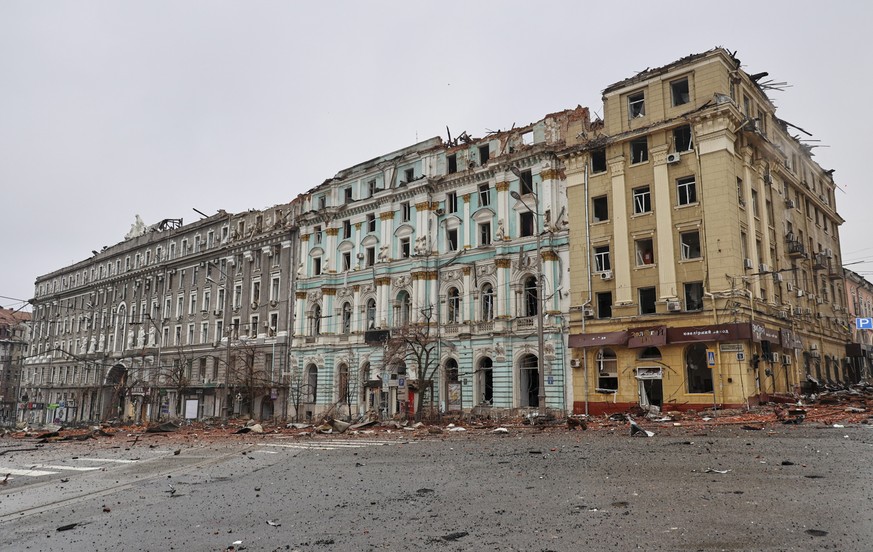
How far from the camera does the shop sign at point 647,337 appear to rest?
Result: 98.5 ft

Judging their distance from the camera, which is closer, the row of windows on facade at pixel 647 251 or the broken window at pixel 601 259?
the row of windows on facade at pixel 647 251

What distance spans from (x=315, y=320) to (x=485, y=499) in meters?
39.2

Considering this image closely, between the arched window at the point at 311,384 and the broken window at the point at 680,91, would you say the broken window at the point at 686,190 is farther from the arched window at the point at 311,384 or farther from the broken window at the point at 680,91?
the arched window at the point at 311,384

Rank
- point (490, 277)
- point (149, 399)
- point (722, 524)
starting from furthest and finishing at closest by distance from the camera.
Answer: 1. point (149, 399)
2. point (490, 277)
3. point (722, 524)

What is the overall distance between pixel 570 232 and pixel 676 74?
947 centimetres

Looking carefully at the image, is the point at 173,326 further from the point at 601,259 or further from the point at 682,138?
the point at 682,138

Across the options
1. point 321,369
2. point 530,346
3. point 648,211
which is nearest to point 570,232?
point 648,211

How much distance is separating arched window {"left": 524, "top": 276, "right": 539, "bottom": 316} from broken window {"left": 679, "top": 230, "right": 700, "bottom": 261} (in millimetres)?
8446

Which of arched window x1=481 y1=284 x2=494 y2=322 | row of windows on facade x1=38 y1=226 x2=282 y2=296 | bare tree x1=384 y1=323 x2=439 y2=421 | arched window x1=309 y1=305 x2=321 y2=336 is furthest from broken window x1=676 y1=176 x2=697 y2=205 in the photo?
row of windows on facade x1=38 y1=226 x2=282 y2=296

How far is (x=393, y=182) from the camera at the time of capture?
144 ft

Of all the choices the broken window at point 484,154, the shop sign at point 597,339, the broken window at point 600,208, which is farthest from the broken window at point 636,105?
the shop sign at point 597,339

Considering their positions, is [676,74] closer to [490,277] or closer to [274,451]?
[490,277]

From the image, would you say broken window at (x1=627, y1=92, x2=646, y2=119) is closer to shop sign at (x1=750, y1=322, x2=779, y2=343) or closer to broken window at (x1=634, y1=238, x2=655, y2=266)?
broken window at (x1=634, y1=238, x2=655, y2=266)

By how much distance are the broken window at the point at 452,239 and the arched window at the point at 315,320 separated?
1227 centimetres
